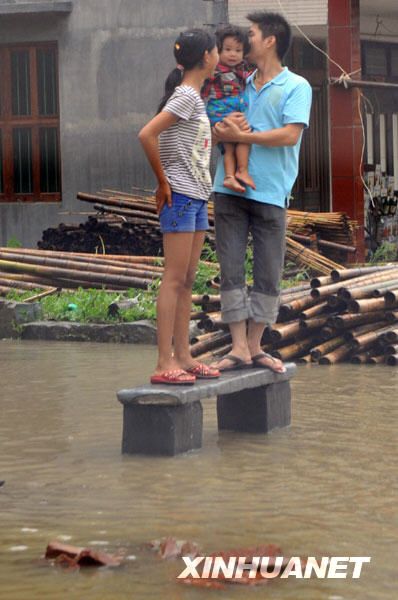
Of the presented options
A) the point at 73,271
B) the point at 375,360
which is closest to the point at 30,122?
the point at 73,271

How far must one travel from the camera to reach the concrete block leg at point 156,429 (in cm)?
640

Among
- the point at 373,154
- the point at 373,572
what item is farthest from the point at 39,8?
the point at 373,572

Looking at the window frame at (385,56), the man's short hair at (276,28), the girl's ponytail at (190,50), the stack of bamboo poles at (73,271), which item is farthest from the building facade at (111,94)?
the girl's ponytail at (190,50)

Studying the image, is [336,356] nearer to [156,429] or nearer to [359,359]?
[359,359]

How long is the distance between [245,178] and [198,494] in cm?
194

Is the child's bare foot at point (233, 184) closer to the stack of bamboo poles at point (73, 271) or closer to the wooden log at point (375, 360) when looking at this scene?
the wooden log at point (375, 360)

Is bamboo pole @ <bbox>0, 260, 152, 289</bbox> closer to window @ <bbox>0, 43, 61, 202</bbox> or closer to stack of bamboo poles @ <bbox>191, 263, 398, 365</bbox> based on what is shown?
stack of bamboo poles @ <bbox>191, 263, 398, 365</bbox>

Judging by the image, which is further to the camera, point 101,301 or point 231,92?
point 101,301

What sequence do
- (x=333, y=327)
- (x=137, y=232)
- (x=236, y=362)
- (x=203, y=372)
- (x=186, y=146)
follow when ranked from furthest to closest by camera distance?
(x=137, y=232) < (x=333, y=327) < (x=236, y=362) < (x=203, y=372) < (x=186, y=146)

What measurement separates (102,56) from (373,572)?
535 inches

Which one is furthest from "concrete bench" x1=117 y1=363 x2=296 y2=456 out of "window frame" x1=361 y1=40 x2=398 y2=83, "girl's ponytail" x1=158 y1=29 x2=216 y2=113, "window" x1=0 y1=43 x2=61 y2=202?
"window frame" x1=361 y1=40 x2=398 y2=83

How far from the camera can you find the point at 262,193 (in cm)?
696

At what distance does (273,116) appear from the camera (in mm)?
6961

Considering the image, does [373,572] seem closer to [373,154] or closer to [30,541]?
[30,541]
